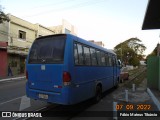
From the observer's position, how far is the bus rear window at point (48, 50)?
21.3 feet

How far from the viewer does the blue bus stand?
6.18 m

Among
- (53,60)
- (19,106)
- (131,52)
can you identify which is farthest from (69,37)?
(131,52)

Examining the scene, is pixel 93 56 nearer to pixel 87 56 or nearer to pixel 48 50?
pixel 87 56

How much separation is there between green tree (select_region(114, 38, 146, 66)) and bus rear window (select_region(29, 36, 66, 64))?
6070 cm

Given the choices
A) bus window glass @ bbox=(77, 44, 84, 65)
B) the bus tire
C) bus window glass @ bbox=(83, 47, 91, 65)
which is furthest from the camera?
the bus tire

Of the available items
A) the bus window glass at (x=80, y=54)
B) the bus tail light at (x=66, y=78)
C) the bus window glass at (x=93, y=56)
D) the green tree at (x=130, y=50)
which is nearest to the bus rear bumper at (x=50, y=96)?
the bus tail light at (x=66, y=78)

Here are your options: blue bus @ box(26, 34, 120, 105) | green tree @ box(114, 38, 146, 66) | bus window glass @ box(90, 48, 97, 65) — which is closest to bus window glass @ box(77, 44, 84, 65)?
blue bus @ box(26, 34, 120, 105)

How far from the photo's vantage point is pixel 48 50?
681 cm

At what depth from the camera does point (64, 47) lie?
6410 millimetres

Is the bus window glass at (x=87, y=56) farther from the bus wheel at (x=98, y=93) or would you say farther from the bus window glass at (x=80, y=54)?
the bus wheel at (x=98, y=93)

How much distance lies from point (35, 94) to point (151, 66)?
33.3 ft

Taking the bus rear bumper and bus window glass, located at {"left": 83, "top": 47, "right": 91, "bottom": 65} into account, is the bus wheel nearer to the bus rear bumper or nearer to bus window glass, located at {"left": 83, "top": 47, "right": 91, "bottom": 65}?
bus window glass, located at {"left": 83, "top": 47, "right": 91, "bottom": 65}

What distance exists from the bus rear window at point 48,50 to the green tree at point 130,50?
60.7 meters

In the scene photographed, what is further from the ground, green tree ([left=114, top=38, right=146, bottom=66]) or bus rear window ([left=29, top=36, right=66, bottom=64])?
green tree ([left=114, top=38, right=146, bottom=66])
